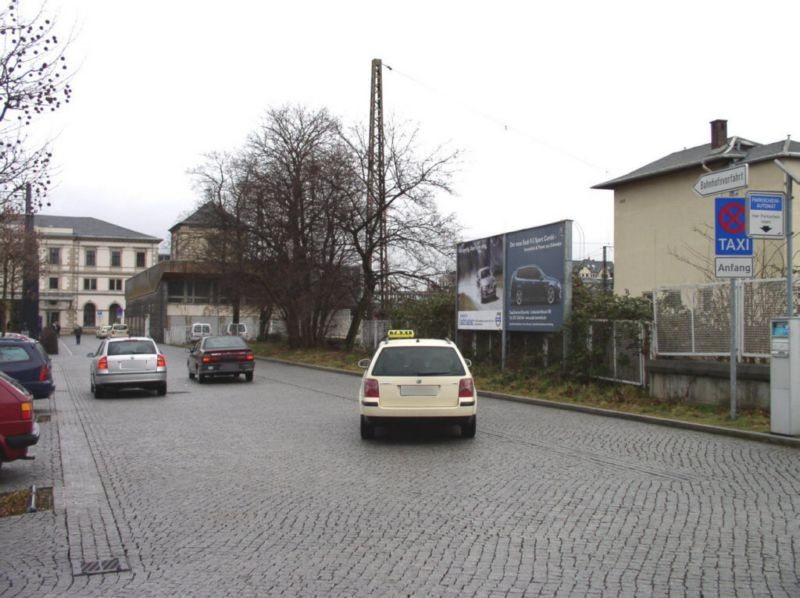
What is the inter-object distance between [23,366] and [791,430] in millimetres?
14487

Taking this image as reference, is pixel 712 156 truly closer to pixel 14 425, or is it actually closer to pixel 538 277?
pixel 538 277

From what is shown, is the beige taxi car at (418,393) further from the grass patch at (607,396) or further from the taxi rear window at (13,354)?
the taxi rear window at (13,354)

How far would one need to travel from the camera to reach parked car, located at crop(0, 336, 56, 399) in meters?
17.0

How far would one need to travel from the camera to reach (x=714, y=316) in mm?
16094

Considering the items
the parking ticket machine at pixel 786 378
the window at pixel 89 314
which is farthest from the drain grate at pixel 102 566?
the window at pixel 89 314

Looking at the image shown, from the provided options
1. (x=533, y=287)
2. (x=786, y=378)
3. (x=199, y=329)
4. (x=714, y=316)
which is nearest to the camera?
(x=786, y=378)

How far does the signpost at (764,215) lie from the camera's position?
13.1 meters

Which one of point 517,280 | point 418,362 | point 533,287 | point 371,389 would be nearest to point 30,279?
point 517,280

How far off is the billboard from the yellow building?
13.3 m

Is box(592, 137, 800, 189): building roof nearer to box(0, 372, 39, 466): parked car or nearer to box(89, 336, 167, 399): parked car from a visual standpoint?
box(89, 336, 167, 399): parked car

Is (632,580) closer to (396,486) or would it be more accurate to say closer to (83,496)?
(396,486)

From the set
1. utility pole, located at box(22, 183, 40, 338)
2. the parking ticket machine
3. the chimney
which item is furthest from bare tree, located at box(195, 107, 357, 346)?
the parking ticket machine

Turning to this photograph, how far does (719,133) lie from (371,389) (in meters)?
33.1

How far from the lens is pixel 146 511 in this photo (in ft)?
25.6
